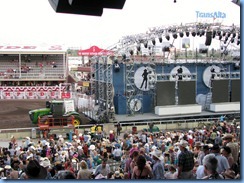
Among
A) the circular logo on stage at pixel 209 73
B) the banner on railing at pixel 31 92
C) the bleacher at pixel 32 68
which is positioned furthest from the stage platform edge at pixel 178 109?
the bleacher at pixel 32 68

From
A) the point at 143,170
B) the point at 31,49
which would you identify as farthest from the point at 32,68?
the point at 143,170

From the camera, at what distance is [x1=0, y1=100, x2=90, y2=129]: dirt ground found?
2230cm

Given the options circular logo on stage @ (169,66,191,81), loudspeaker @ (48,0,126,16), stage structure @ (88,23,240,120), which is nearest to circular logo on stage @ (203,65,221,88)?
stage structure @ (88,23,240,120)

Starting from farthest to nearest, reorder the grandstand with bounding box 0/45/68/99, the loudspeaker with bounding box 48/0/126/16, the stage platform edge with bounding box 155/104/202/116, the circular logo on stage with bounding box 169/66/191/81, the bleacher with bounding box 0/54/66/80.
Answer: the bleacher with bounding box 0/54/66/80, the grandstand with bounding box 0/45/68/99, the circular logo on stage with bounding box 169/66/191/81, the stage platform edge with bounding box 155/104/202/116, the loudspeaker with bounding box 48/0/126/16

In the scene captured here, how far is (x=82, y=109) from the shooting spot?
83.0ft

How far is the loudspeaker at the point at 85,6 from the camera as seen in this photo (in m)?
2.54

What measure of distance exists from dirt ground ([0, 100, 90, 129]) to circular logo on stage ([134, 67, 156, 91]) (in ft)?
13.5

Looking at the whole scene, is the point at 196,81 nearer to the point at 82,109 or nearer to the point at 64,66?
the point at 82,109

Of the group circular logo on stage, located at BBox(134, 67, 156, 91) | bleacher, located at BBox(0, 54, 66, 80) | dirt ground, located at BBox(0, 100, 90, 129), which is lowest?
dirt ground, located at BBox(0, 100, 90, 129)

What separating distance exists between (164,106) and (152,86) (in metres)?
1.58

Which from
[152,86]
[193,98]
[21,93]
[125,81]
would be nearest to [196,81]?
[193,98]

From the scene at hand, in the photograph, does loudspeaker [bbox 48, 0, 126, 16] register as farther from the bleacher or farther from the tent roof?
the tent roof

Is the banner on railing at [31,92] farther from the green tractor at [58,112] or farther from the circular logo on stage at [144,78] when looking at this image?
the green tractor at [58,112]

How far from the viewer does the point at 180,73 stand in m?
25.0
